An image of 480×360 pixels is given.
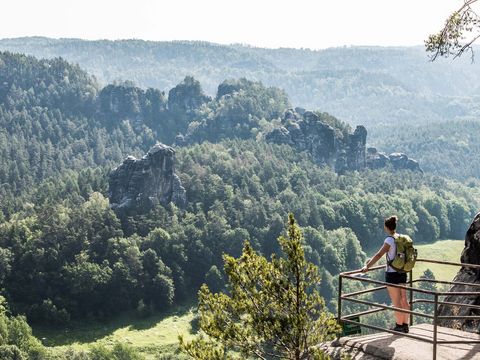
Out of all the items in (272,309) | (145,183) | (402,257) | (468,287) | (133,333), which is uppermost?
(402,257)

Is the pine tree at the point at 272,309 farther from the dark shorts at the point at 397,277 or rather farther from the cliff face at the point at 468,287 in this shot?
the cliff face at the point at 468,287

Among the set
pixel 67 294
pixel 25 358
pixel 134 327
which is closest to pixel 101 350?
pixel 25 358

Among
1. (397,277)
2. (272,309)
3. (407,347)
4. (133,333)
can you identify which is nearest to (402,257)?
(397,277)

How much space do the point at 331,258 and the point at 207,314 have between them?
160273mm

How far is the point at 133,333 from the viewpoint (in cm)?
13225

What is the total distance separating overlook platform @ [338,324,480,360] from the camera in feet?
63.9

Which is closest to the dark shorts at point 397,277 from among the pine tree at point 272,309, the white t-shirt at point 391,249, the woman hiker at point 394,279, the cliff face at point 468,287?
the woman hiker at point 394,279

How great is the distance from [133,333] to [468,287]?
110m

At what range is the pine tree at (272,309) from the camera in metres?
23.2

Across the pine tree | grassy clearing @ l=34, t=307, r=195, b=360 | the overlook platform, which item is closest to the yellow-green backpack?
the overlook platform

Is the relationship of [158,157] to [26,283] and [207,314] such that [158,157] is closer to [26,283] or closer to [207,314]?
[26,283]

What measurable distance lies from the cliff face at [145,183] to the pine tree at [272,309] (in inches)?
5906

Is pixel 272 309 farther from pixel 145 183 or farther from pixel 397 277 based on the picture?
pixel 145 183

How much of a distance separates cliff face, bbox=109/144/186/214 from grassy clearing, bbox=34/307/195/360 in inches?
1475
